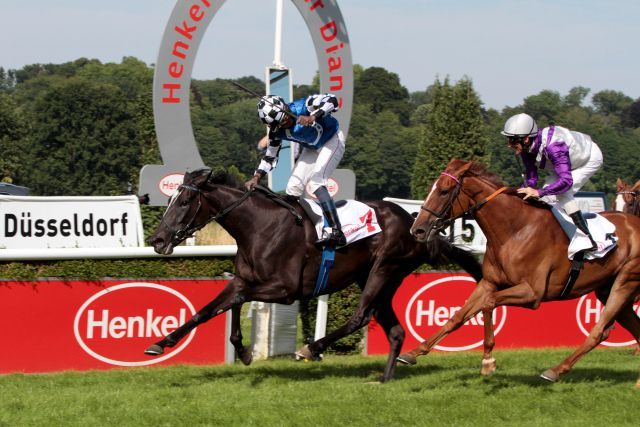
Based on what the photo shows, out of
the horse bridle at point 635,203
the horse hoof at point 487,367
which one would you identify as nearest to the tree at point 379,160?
the horse bridle at point 635,203

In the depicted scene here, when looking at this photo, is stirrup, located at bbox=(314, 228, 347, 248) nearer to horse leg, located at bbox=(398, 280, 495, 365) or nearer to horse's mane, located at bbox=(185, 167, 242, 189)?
horse's mane, located at bbox=(185, 167, 242, 189)

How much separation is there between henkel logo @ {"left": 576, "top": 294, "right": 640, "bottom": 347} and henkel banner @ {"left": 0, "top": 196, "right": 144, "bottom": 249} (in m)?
4.07

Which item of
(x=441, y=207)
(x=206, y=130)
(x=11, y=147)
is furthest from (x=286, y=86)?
(x=206, y=130)

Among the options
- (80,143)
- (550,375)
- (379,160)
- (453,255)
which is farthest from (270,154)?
(379,160)

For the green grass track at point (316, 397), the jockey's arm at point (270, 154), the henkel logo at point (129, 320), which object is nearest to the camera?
the green grass track at point (316, 397)

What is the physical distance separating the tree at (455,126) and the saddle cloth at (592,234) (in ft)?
49.5

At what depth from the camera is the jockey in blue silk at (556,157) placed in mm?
6262

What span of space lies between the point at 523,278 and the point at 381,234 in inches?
46.4

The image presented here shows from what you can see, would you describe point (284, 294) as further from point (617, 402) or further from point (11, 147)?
point (11, 147)

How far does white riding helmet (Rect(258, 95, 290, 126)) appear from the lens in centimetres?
655

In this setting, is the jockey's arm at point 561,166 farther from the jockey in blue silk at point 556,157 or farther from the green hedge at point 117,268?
the green hedge at point 117,268

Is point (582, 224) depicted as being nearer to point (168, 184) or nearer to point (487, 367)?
point (487, 367)

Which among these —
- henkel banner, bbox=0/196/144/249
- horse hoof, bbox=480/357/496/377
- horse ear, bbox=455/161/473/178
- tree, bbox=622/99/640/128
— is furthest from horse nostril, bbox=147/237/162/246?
tree, bbox=622/99/640/128

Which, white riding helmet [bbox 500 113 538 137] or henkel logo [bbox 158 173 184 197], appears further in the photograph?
henkel logo [bbox 158 173 184 197]
